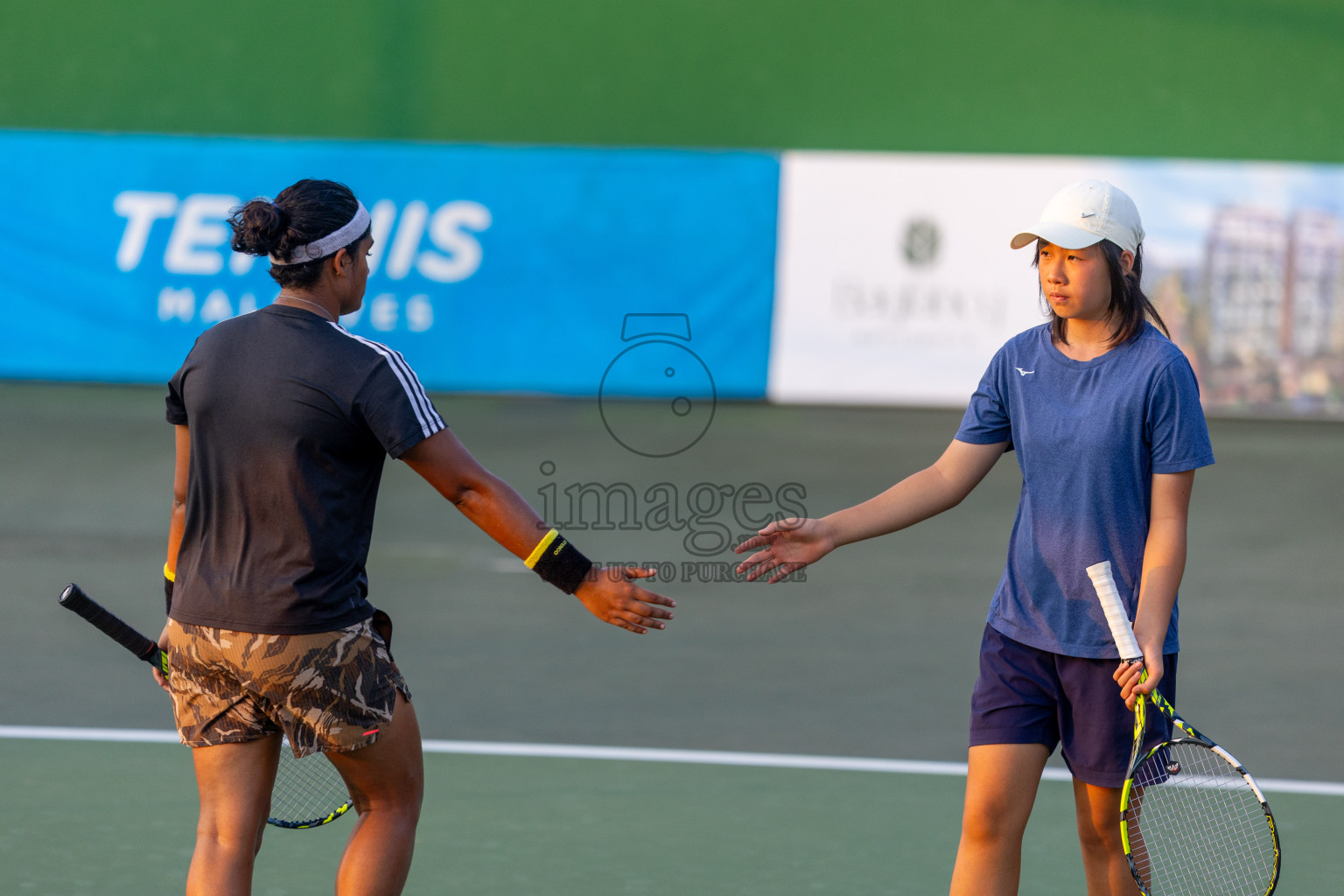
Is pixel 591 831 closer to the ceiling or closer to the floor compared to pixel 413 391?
closer to the floor

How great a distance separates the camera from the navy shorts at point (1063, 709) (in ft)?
11.6

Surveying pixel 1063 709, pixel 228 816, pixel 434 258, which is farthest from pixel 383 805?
pixel 434 258

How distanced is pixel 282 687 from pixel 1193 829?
9.37 ft

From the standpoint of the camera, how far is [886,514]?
154 inches

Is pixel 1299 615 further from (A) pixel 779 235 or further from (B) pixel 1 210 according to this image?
(B) pixel 1 210

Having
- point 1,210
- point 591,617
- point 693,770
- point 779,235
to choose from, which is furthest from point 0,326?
point 693,770

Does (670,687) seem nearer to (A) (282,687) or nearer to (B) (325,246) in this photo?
(A) (282,687)

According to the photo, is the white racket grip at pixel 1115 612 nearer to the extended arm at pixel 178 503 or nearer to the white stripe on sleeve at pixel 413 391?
the white stripe on sleeve at pixel 413 391

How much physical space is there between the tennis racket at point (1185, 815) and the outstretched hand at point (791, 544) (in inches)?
27.4

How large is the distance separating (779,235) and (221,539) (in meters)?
10.8

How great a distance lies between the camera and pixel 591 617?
7754mm

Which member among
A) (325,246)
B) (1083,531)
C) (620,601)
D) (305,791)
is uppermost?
(325,246)

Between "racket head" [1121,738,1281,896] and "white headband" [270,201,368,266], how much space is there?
196cm

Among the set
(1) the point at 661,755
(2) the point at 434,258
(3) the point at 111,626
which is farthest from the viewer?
(2) the point at 434,258
